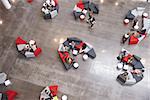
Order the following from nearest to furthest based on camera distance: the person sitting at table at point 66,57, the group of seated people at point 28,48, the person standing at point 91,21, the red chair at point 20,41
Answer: the person sitting at table at point 66,57 → the group of seated people at point 28,48 → the red chair at point 20,41 → the person standing at point 91,21

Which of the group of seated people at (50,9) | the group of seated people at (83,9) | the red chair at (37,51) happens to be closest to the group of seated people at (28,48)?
the red chair at (37,51)

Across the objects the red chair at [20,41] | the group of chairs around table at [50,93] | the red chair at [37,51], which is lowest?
the group of chairs around table at [50,93]

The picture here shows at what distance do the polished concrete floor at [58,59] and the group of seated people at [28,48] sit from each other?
0.21m

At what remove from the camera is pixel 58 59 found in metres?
9.95

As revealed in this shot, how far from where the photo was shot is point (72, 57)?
32.6 feet

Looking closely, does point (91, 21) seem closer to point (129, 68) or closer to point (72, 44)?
point (72, 44)

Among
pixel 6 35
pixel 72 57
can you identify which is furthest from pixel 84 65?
pixel 6 35

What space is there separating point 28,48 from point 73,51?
175cm

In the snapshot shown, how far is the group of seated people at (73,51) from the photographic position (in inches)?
382

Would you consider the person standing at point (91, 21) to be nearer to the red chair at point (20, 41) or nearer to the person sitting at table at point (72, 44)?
the person sitting at table at point (72, 44)

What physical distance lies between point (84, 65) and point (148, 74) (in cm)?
242

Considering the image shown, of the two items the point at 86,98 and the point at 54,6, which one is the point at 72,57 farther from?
the point at 54,6

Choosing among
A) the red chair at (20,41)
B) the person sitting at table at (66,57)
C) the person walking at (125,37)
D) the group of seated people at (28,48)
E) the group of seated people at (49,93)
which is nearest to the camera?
the group of seated people at (49,93)

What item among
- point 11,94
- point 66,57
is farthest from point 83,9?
point 11,94
